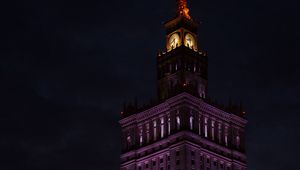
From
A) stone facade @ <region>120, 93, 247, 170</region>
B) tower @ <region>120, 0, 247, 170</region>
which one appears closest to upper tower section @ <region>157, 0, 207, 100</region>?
tower @ <region>120, 0, 247, 170</region>

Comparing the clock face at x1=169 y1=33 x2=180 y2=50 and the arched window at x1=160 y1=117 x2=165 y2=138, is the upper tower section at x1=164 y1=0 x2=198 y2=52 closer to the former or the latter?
the clock face at x1=169 y1=33 x2=180 y2=50

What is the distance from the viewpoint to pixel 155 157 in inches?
6147

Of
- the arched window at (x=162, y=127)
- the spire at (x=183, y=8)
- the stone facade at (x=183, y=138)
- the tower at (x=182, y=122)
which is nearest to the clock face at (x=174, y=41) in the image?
the tower at (x=182, y=122)

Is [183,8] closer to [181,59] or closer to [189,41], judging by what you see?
[189,41]

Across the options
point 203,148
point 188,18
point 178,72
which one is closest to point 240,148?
point 203,148

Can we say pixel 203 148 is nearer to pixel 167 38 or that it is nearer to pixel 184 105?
pixel 184 105

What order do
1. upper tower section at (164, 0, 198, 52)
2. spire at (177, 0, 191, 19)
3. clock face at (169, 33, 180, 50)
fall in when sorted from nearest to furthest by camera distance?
upper tower section at (164, 0, 198, 52) < clock face at (169, 33, 180, 50) < spire at (177, 0, 191, 19)

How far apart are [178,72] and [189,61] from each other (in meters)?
4.61

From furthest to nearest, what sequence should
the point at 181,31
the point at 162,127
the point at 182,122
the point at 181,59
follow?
the point at 181,31 < the point at 181,59 < the point at 162,127 < the point at 182,122

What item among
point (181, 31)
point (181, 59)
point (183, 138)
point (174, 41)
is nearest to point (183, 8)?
point (181, 31)

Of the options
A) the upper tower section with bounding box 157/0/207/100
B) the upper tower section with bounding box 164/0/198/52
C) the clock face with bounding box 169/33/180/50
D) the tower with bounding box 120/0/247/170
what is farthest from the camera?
the clock face with bounding box 169/33/180/50

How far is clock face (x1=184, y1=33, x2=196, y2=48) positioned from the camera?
170 meters

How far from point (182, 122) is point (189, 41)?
27.1m

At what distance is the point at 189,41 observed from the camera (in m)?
171
